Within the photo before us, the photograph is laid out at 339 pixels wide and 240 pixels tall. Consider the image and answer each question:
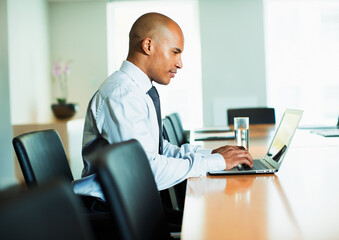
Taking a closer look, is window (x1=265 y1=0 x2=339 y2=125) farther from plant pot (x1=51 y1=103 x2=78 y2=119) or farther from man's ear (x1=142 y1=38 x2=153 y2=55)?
man's ear (x1=142 y1=38 x2=153 y2=55)

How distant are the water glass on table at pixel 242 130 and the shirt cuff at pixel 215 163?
550 mm

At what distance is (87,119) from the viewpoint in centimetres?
147

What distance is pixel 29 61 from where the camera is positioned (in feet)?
15.9

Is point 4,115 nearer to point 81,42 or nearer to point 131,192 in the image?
point 81,42

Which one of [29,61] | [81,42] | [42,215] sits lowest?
[42,215]

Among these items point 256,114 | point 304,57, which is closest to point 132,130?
point 256,114

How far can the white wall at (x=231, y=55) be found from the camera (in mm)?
5809

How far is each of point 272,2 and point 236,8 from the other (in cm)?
56

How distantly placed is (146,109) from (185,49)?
4.67 metres

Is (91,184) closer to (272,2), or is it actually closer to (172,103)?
(172,103)

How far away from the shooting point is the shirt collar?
5.14ft

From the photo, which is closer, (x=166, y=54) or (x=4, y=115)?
(x=166, y=54)

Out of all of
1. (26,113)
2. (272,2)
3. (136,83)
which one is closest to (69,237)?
(136,83)

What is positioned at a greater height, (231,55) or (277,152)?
(231,55)
